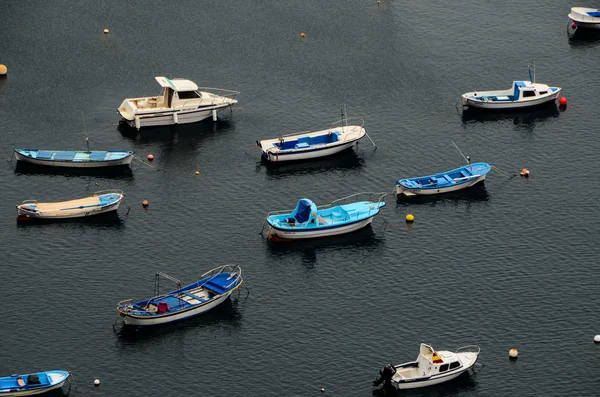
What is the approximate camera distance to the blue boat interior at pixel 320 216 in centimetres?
15838

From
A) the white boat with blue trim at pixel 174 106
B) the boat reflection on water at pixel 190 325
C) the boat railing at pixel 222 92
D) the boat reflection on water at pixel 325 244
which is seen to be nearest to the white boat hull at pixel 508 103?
the boat railing at pixel 222 92

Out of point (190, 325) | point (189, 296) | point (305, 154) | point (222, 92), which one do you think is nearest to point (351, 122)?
point (305, 154)

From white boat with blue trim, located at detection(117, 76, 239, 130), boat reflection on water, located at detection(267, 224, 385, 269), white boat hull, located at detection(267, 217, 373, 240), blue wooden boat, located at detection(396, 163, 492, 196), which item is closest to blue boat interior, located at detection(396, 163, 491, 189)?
blue wooden boat, located at detection(396, 163, 492, 196)

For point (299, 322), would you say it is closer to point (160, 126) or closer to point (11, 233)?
point (11, 233)

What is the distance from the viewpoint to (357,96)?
19450cm

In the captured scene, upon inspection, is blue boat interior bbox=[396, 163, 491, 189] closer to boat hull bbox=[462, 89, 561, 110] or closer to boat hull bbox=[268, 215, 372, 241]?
boat hull bbox=[268, 215, 372, 241]

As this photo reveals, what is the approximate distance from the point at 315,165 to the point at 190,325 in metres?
41.0

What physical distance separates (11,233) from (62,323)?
21.7 metres

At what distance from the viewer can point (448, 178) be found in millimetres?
170125

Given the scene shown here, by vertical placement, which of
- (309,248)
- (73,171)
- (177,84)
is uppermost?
(177,84)

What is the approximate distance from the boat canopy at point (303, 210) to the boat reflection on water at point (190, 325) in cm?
1582

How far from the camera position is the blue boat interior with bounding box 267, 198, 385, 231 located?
15838 cm

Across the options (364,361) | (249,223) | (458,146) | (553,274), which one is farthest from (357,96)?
(364,361)

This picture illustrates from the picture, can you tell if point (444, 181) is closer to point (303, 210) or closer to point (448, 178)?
point (448, 178)
